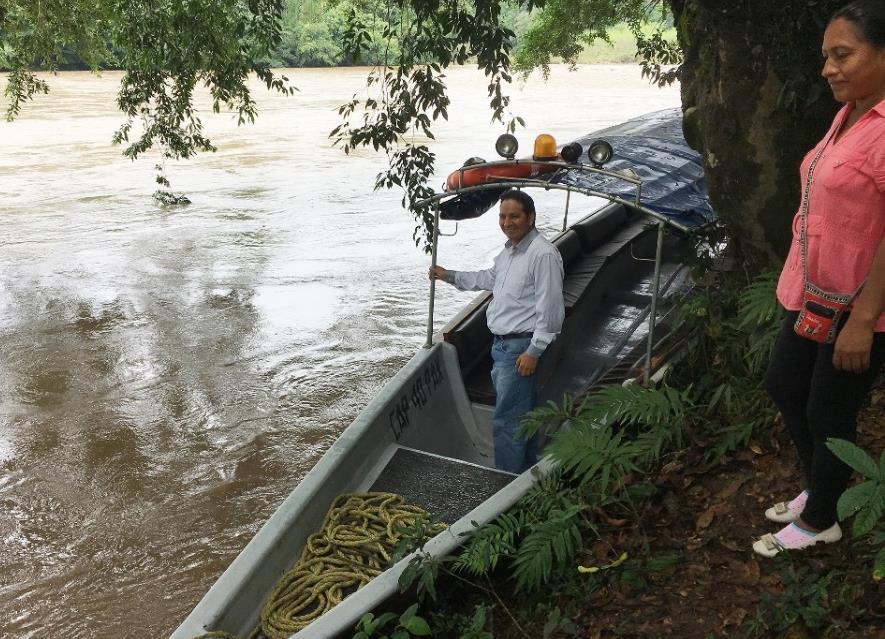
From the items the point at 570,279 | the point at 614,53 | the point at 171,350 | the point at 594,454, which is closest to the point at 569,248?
the point at 570,279

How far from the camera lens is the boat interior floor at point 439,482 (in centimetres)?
414

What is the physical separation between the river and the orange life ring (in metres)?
2.97

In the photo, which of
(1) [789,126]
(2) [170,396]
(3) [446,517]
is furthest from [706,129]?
(2) [170,396]

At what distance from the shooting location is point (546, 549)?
3.29 m

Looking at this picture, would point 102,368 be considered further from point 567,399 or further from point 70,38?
point 567,399

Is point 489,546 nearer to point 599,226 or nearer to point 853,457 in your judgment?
point 853,457

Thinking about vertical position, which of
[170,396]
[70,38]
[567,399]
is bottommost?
[170,396]

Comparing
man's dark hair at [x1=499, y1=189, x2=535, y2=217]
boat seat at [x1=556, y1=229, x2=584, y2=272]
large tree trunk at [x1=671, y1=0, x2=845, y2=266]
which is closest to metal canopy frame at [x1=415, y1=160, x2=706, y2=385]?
man's dark hair at [x1=499, y1=189, x2=535, y2=217]

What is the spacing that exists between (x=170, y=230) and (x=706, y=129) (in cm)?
1255

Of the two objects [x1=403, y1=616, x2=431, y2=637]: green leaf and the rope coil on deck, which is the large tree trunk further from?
[x1=403, y1=616, x2=431, y2=637]: green leaf

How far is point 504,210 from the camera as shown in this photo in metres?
4.34

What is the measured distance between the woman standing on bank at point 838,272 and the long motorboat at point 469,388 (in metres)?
1.48

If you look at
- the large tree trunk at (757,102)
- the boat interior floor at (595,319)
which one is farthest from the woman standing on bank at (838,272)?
the boat interior floor at (595,319)

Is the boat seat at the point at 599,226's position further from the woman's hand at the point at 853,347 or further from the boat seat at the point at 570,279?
the woman's hand at the point at 853,347
